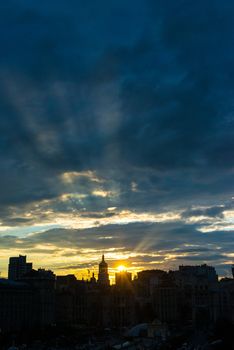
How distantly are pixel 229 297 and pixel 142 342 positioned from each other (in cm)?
9585

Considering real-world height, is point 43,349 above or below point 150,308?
below

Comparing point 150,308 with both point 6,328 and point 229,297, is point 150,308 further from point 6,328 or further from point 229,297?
point 6,328

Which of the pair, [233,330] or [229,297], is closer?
[233,330]

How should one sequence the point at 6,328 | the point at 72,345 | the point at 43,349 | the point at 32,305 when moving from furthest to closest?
the point at 32,305, the point at 6,328, the point at 72,345, the point at 43,349

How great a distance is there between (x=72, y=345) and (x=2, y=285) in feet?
158

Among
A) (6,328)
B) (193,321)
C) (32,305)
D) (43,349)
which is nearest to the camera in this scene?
(43,349)

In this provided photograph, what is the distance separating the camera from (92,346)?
104 metres

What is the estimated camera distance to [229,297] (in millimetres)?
199875

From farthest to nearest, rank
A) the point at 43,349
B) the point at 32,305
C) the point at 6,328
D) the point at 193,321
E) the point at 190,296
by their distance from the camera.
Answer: the point at 190,296 < the point at 193,321 < the point at 32,305 < the point at 6,328 < the point at 43,349

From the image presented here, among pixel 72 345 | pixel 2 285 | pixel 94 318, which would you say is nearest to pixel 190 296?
pixel 94 318

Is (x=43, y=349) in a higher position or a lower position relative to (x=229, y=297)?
lower

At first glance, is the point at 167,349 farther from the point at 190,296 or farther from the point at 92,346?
the point at 190,296

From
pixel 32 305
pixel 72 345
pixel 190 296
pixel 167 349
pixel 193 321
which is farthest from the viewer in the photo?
pixel 190 296

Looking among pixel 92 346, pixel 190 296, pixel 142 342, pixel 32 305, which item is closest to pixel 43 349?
pixel 92 346
